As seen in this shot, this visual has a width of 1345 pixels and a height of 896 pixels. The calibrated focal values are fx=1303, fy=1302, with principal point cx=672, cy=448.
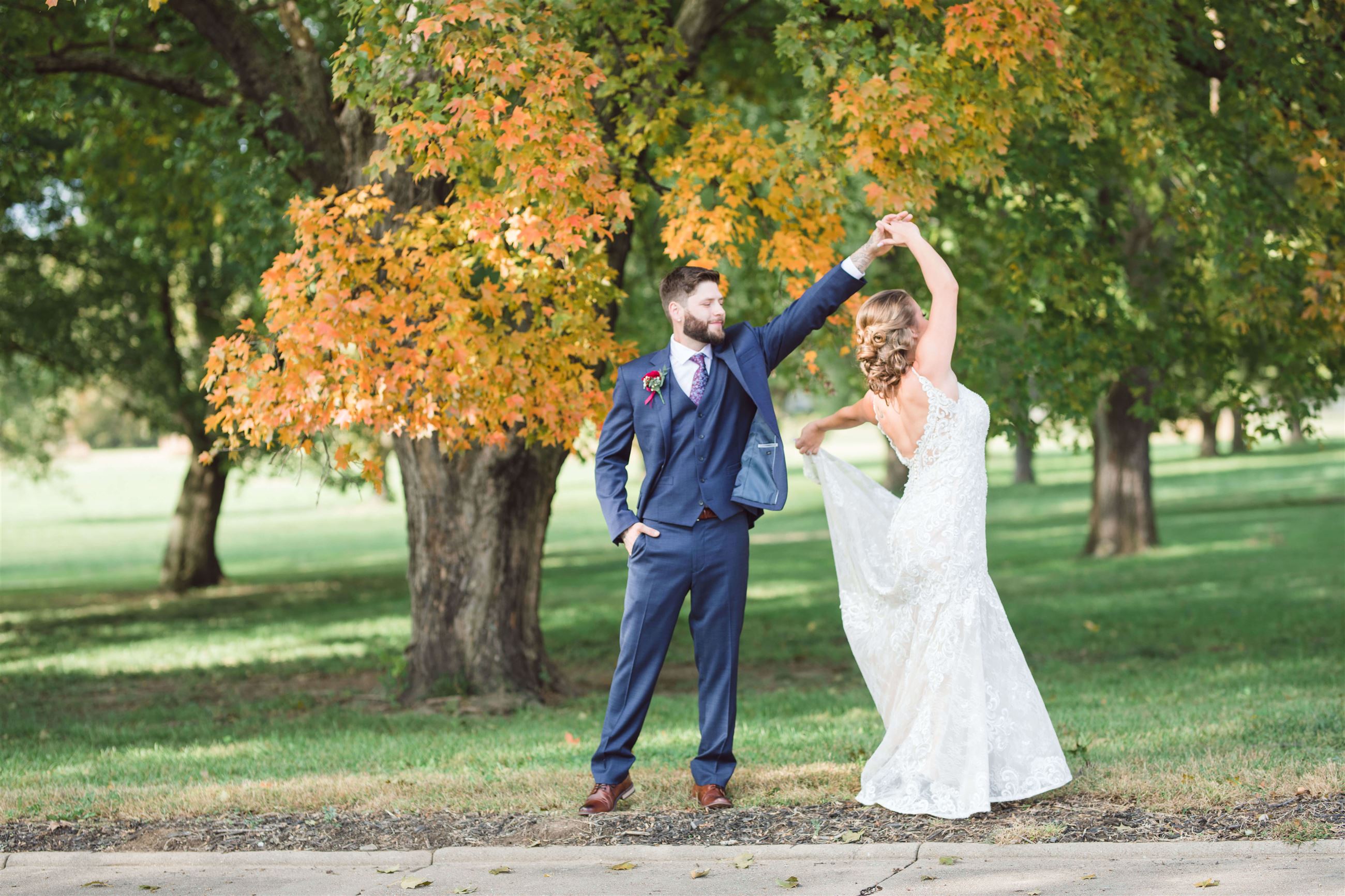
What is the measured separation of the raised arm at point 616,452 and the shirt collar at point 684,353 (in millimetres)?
250

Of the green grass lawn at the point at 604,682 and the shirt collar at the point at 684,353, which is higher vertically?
the shirt collar at the point at 684,353

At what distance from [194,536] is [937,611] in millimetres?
19204

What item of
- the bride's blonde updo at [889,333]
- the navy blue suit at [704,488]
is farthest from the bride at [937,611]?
the navy blue suit at [704,488]

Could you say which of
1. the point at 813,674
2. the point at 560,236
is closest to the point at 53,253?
the point at 813,674

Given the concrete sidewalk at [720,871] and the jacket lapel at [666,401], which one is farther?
the jacket lapel at [666,401]

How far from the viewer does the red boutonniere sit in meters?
5.55

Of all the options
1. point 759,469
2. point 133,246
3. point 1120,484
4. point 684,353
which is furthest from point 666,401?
point 1120,484

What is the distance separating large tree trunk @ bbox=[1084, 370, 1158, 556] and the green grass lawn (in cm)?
69

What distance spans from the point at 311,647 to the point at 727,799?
1001cm

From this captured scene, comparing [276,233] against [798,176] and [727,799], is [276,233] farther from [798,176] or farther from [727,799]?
[727,799]

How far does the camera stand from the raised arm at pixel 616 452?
558 centimetres

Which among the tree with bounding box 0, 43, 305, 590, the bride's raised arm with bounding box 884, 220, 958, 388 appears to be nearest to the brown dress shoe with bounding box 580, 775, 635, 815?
the bride's raised arm with bounding box 884, 220, 958, 388

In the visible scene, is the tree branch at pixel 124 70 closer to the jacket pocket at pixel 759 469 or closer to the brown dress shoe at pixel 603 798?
the jacket pocket at pixel 759 469

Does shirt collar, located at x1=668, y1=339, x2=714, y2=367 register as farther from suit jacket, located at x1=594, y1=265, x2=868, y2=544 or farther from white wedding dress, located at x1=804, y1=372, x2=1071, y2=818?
white wedding dress, located at x1=804, y1=372, x2=1071, y2=818
